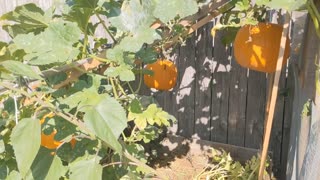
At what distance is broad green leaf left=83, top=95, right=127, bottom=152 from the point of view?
2.75ft

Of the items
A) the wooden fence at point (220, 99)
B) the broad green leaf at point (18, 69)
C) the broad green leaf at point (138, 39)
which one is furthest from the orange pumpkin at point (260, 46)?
the wooden fence at point (220, 99)

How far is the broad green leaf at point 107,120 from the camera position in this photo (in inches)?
33.0

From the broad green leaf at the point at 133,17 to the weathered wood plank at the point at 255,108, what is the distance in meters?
2.13

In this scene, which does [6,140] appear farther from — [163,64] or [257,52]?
[163,64]

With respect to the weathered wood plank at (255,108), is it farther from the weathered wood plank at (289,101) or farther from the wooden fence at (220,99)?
the weathered wood plank at (289,101)

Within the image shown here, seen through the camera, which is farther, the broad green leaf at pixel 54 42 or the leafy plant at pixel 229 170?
the leafy plant at pixel 229 170

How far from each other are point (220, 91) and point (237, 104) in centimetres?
16

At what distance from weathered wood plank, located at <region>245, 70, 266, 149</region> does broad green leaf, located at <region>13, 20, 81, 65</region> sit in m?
2.22

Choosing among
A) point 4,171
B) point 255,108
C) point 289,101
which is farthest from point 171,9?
point 255,108

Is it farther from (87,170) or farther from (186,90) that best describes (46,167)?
(186,90)

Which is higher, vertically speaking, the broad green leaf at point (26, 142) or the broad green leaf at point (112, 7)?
the broad green leaf at point (112, 7)

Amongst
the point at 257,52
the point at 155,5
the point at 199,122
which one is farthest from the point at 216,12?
the point at 199,122

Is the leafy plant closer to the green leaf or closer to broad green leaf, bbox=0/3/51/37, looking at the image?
the green leaf

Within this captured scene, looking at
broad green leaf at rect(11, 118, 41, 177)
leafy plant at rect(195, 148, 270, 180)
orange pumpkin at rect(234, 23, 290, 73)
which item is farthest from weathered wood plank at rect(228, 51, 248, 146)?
broad green leaf at rect(11, 118, 41, 177)
